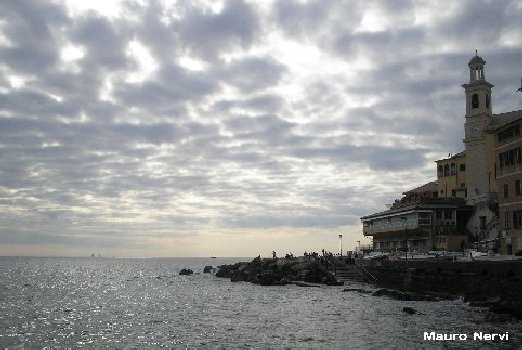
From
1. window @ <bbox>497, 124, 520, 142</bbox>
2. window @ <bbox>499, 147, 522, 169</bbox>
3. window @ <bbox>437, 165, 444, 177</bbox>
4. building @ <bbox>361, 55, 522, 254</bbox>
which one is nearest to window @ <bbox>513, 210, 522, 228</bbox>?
window @ <bbox>499, 147, 522, 169</bbox>

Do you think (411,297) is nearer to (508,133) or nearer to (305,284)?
(508,133)

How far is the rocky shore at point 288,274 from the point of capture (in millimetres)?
77125

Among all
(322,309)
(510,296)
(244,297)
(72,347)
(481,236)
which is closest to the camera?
(72,347)

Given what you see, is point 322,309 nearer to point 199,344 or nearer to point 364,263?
point 199,344

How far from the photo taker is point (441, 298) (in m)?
50.9

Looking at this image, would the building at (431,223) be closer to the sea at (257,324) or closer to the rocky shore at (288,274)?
the rocky shore at (288,274)

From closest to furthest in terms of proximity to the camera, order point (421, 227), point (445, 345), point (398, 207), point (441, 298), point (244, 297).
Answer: point (445, 345), point (441, 298), point (244, 297), point (421, 227), point (398, 207)

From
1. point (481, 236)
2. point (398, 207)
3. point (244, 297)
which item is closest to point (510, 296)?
point (244, 297)

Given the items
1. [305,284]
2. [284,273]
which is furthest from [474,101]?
[284,273]

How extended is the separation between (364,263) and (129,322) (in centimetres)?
4453

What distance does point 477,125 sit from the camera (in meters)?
82.5

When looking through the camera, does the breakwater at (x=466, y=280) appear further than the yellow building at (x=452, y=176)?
No

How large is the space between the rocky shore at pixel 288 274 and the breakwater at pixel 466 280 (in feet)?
32.8

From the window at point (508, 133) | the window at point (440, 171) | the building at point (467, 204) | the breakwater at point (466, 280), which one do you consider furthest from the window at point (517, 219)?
the window at point (440, 171)
